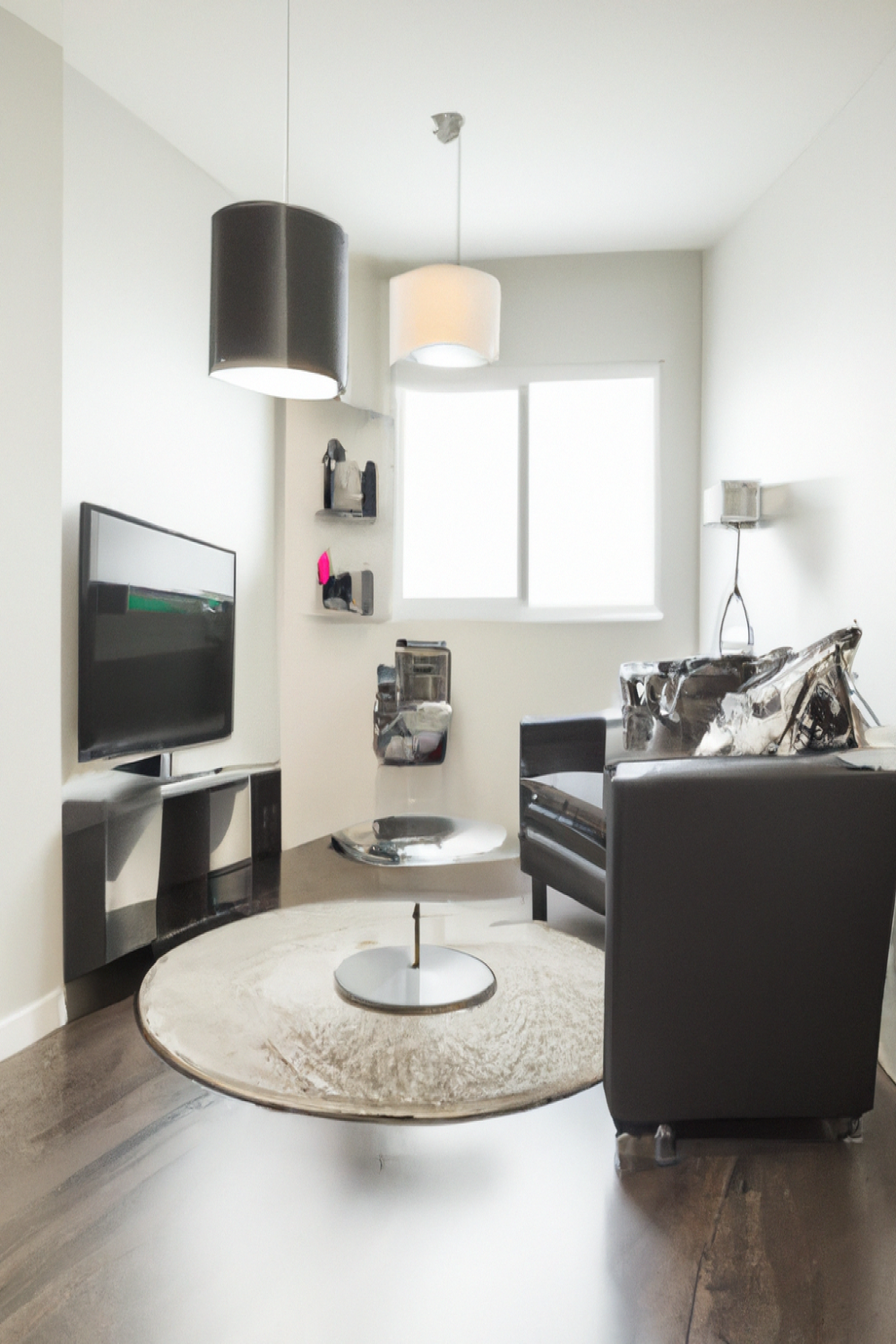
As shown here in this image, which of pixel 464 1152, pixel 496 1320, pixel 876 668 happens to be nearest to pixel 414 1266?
pixel 496 1320

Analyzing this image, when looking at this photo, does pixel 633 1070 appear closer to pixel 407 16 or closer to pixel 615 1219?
pixel 615 1219

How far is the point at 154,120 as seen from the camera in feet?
10.2

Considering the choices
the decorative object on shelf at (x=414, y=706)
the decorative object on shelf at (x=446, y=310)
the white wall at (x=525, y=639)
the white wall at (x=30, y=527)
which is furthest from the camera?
the white wall at (x=525, y=639)

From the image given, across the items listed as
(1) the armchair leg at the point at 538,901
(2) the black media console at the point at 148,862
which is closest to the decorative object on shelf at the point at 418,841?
(2) the black media console at the point at 148,862

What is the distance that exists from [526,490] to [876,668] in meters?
2.24

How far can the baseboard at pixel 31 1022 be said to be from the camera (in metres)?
2.16

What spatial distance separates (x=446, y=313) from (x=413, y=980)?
7.08 ft

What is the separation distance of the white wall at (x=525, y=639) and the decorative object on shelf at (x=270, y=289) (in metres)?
2.10

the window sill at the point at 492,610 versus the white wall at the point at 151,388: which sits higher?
the white wall at the point at 151,388

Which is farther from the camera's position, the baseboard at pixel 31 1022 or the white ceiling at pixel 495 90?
the white ceiling at pixel 495 90

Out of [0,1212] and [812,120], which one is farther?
[812,120]

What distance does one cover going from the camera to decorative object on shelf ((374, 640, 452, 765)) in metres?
3.92

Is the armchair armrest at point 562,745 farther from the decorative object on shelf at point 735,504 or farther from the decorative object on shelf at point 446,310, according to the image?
A: the decorative object on shelf at point 446,310

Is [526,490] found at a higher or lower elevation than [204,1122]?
higher
